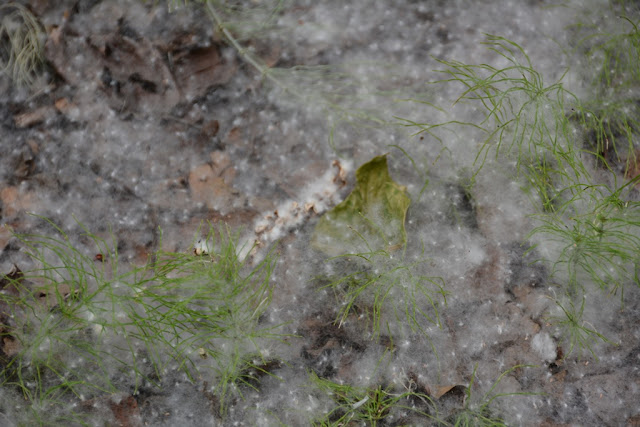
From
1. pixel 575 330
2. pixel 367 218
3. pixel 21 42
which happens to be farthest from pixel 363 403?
pixel 21 42

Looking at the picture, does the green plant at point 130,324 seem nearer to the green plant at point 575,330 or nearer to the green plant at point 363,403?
the green plant at point 363,403

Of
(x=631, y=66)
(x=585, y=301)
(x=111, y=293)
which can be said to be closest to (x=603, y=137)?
(x=631, y=66)

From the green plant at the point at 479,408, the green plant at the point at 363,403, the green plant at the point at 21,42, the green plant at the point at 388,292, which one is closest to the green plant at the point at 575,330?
the green plant at the point at 479,408

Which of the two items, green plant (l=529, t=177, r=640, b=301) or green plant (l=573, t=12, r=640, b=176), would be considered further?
green plant (l=573, t=12, r=640, b=176)

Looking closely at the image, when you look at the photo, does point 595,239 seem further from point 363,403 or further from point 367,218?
point 363,403

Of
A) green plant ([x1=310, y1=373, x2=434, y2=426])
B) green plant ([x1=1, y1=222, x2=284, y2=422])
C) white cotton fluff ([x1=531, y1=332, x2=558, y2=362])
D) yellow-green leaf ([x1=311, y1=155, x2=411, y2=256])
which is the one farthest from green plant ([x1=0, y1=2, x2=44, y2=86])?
white cotton fluff ([x1=531, y1=332, x2=558, y2=362])

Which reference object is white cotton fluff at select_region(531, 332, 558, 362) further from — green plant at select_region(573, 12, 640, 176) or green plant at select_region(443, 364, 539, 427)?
green plant at select_region(573, 12, 640, 176)

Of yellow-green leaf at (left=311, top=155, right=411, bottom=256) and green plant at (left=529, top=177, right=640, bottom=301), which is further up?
yellow-green leaf at (left=311, top=155, right=411, bottom=256)

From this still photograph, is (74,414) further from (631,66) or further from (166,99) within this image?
(631,66)
